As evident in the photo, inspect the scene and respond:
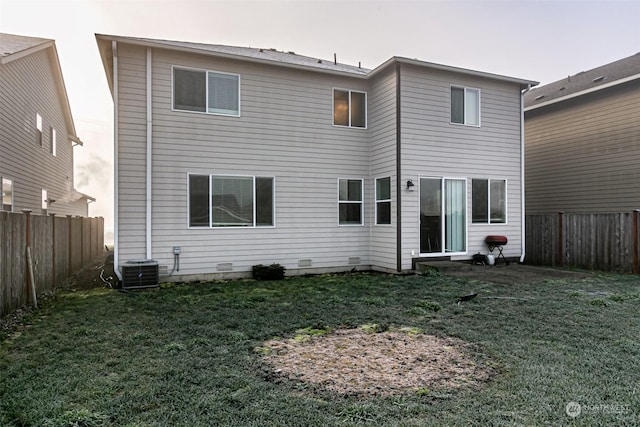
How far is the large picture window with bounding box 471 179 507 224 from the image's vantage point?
1045 centimetres

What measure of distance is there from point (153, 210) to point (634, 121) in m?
12.8

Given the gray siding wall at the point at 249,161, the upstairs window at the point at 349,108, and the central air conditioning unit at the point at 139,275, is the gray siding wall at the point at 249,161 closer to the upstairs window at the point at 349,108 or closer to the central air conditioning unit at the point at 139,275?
the upstairs window at the point at 349,108

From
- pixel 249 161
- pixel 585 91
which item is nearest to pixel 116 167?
pixel 249 161

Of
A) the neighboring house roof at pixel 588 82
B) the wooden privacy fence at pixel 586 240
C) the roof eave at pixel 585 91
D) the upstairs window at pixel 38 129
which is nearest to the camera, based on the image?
the wooden privacy fence at pixel 586 240

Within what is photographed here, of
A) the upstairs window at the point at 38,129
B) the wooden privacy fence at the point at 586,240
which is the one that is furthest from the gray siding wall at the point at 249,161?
the upstairs window at the point at 38,129

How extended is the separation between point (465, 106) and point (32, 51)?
39.0ft

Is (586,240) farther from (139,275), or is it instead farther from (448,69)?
(139,275)

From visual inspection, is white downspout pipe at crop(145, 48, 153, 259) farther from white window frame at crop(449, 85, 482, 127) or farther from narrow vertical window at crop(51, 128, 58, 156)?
narrow vertical window at crop(51, 128, 58, 156)

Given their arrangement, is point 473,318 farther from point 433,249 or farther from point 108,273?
point 108,273

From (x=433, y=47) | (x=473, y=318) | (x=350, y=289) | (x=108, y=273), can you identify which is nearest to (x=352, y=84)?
(x=350, y=289)

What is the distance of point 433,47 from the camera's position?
17203 mm

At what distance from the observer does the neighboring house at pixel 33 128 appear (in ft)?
33.4

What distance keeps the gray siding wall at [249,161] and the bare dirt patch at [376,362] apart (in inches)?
199

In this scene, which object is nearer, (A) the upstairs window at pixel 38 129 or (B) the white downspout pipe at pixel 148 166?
(B) the white downspout pipe at pixel 148 166
